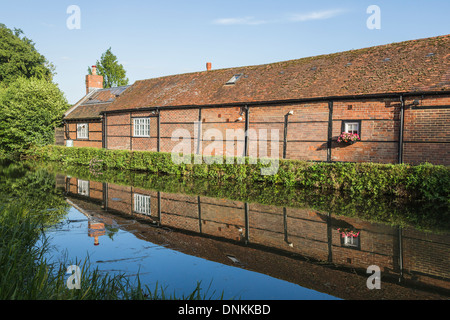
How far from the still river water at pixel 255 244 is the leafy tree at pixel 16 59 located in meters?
36.4

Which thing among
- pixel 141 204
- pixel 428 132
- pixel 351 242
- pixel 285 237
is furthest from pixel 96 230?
pixel 428 132

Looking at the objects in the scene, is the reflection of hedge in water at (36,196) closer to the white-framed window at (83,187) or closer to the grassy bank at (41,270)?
the grassy bank at (41,270)

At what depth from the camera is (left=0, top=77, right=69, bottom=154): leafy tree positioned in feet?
81.2

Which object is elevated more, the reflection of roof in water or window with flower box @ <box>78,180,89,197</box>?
window with flower box @ <box>78,180,89,197</box>

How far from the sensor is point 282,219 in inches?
316

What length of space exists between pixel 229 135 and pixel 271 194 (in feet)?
20.0

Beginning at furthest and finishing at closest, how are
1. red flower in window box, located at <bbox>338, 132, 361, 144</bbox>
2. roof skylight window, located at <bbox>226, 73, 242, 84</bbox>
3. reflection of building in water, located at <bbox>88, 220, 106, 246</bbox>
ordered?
1. roof skylight window, located at <bbox>226, 73, 242, 84</bbox>
2. red flower in window box, located at <bbox>338, 132, 361, 144</bbox>
3. reflection of building in water, located at <bbox>88, 220, 106, 246</bbox>

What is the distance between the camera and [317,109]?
14.2 metres

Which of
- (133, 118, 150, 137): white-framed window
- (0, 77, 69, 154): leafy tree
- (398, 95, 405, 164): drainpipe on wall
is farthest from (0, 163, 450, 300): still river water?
(0, 77, 69, 154): leafy tree

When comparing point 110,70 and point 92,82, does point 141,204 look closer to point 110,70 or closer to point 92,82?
point 92,82

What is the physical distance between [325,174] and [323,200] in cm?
196

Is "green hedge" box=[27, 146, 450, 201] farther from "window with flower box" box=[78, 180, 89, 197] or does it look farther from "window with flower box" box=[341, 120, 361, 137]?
"window with flower box" box=[78, 180, 89, 197]

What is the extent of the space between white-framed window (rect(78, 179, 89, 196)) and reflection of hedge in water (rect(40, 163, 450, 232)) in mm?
839
